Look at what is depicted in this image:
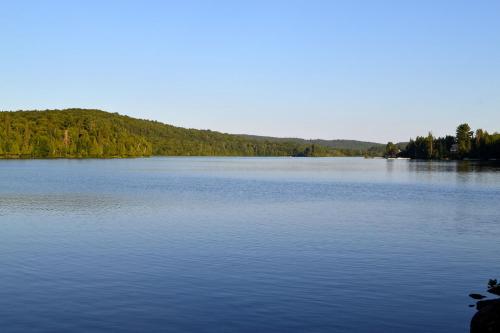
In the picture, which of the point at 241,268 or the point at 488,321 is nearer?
the point at 488,321

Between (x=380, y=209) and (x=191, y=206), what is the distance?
19765mm

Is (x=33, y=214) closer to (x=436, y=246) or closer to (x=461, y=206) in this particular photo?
(x=436, y=246)

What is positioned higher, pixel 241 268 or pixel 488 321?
pixel 488 321

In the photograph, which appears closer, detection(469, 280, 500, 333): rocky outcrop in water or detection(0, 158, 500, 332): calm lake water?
detection(469, 280, 500, 333): rocky outcrop in water

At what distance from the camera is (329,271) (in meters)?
26.3

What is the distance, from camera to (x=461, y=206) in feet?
194

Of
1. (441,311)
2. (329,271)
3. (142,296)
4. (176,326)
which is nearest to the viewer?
(176,326)

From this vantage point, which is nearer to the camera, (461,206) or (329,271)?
(329,271)

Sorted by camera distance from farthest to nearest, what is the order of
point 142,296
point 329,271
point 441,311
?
point 329,271 → point 142,296 → point 441,311

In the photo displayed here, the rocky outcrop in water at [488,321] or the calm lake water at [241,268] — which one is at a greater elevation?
the rocky outcrop in water at [488,321]

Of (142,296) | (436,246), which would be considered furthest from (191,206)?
(142,296)

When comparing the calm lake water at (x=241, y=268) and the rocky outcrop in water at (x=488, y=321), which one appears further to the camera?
the calm lake water at (x=241, y=268)

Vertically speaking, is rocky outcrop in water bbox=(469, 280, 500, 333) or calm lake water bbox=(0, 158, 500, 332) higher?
Answer: rocky outcrop in water bbox=(469, 280, 500, 333)

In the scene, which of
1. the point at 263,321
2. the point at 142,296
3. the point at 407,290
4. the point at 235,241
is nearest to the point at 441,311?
the point at 407,290
